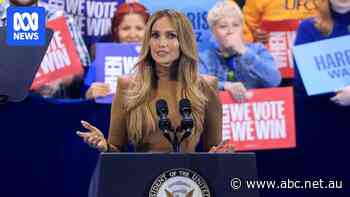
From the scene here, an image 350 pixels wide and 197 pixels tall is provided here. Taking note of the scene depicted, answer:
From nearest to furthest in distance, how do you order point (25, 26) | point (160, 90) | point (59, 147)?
point (160, 90), point (25, 26), point (59, 147)

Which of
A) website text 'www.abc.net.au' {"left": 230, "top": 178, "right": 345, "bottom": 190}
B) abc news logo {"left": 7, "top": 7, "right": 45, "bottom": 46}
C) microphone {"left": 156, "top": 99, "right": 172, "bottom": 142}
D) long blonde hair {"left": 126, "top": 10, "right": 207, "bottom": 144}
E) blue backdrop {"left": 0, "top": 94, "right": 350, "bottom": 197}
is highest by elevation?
abc news logo {"left": 7, "top": 7, "right": 45, "bottom": 46}

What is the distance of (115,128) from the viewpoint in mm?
2820

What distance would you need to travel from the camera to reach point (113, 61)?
469 centimetres

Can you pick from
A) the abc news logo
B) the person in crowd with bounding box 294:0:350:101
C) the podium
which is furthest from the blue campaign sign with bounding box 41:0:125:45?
the podium

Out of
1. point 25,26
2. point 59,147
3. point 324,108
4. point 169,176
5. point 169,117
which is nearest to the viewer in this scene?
point 169,176

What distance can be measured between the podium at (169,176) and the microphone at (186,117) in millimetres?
116

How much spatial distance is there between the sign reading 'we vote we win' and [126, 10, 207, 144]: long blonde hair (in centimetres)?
197

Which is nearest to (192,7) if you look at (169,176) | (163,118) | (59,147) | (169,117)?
(59,147)

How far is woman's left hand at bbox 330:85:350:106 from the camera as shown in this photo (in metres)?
4.73

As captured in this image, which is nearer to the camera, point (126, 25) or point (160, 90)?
point (160, 90)

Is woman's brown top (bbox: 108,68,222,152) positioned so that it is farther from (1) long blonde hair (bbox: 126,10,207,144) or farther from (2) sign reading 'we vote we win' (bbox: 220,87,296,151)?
(2) sign reading 'we vote we win' (bbox: 220,87,296,151)

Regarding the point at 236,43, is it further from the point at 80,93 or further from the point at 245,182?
the point at 245,182

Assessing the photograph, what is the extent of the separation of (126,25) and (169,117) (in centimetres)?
210

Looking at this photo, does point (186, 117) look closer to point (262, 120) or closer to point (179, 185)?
point (179, 185)
